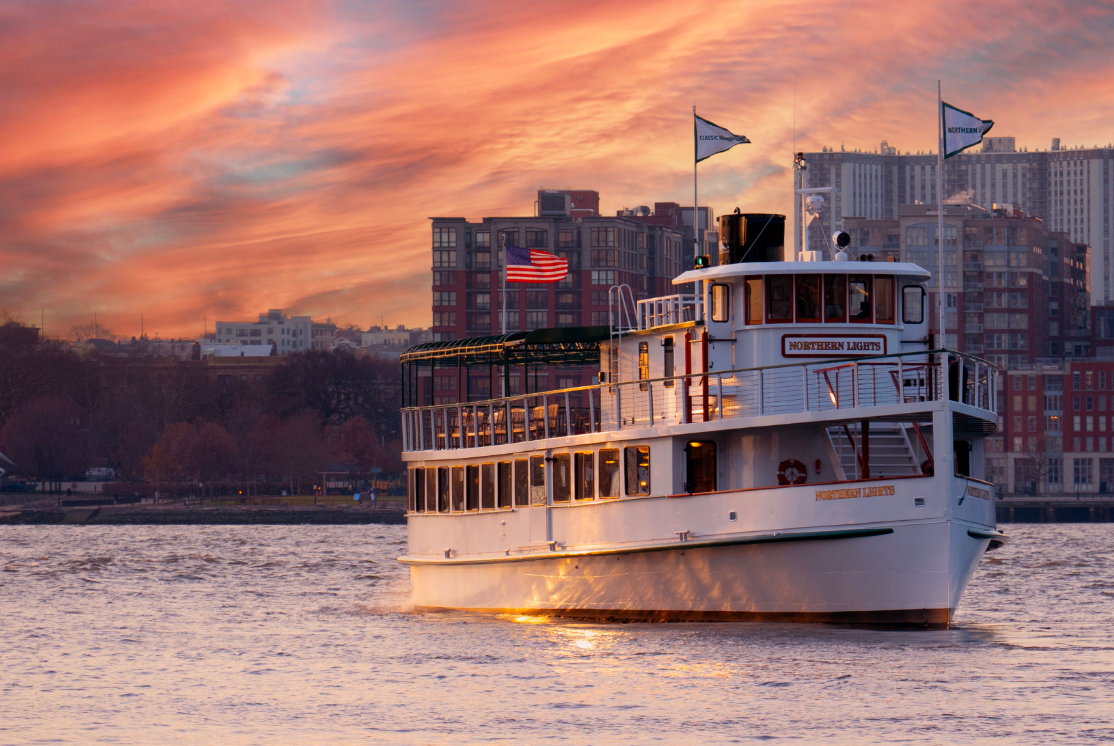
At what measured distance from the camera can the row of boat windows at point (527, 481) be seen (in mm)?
34844

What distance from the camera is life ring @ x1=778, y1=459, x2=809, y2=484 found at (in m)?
32.6

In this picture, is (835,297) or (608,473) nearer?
(835,297)

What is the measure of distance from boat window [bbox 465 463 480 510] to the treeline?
127186 millimetres

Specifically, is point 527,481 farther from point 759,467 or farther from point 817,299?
point 817,299

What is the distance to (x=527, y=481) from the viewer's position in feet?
125

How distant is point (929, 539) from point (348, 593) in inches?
1058

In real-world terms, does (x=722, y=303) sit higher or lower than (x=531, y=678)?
higher

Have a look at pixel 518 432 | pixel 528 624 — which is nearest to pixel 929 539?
pixel 528 624

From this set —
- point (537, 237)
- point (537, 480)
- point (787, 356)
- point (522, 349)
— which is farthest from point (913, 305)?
point (537, 237)

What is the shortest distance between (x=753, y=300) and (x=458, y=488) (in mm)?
10629

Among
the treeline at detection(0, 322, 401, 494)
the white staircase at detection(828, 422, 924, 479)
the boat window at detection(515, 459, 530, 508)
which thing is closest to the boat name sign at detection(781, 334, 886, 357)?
the white staircase at detection(828, 422, 924, 479)

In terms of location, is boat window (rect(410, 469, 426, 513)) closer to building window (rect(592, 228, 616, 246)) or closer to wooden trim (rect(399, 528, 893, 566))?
wooden trim (rect(399, 528, 893, 566))

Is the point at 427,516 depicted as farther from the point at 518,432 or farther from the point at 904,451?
the point at 904,451

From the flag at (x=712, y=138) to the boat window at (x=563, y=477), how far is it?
946cm
